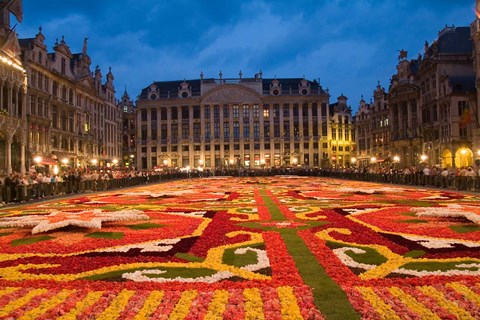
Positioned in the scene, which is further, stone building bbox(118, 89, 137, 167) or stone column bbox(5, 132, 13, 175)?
stone building bbox(118, 89, 137, 167)

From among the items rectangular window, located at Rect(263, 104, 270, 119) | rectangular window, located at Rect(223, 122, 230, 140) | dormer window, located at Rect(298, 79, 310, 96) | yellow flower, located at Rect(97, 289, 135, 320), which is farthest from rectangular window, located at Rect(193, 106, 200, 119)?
yellow flower, located at Rect(97, 289, 135, 320)

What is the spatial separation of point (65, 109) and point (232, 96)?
1541 inches

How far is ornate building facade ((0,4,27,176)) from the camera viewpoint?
28.3 metres

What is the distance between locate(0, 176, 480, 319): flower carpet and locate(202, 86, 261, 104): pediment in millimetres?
72246

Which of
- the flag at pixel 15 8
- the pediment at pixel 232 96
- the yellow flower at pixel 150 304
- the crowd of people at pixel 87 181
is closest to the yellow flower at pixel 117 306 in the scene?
the yellow flower at pixel 150 304

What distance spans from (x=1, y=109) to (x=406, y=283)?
29.7 metres

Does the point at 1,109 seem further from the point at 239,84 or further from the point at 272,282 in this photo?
the point at 239,84

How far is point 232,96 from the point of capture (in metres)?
80.1

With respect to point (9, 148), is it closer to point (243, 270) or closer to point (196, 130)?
point (243, 270)

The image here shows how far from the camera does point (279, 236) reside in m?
7.35

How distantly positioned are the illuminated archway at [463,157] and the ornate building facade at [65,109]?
3879 centimetres

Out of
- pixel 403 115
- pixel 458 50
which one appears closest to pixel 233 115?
pixel 403 115

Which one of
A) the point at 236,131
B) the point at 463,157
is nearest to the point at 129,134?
the point at 236,131

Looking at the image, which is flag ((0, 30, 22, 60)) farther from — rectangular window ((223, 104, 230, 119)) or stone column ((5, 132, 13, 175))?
rectangular window ((223, 104, 230, 119))
